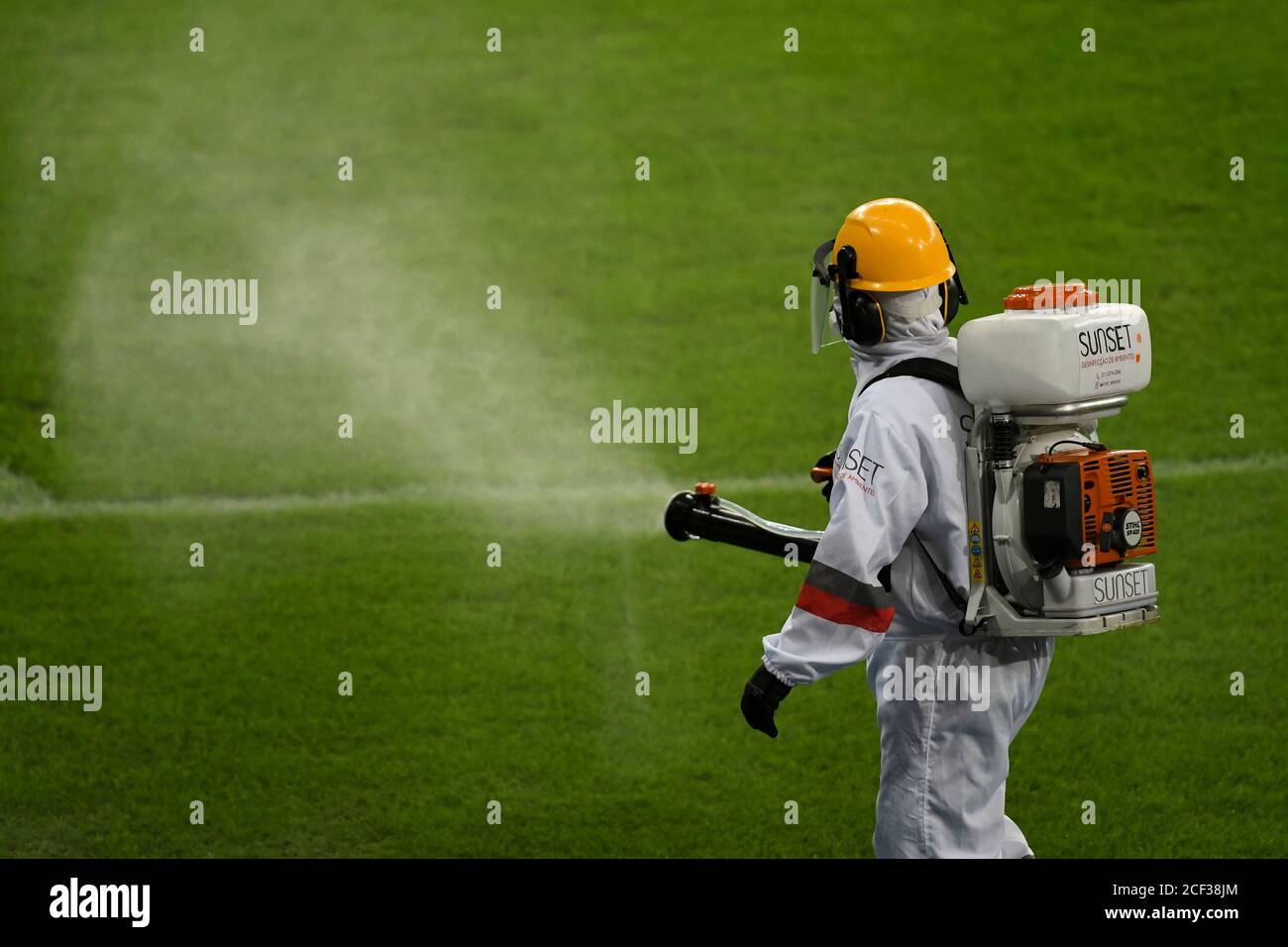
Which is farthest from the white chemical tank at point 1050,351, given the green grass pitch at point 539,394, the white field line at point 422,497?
the white field line at point 422,497

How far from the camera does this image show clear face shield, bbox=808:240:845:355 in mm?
4859

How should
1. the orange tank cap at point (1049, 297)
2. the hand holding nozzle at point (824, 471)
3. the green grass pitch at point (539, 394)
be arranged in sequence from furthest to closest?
the green grass pitch at point (539, 394), the hand holding nozzle at point (824, 471), the orange tank cap at point (1049, 297)

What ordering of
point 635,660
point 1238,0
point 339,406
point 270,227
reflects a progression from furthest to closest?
point 1238,0, point 270,227, point 339,406, point 635,660

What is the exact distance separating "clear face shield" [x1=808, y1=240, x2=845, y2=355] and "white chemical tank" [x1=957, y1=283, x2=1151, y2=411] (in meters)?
0.51

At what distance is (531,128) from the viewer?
11.4 m

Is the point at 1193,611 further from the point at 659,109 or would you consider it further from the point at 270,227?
the point at 270,227

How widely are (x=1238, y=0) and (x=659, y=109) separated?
421 cm

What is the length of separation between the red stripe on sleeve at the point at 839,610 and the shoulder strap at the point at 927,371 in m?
0.63

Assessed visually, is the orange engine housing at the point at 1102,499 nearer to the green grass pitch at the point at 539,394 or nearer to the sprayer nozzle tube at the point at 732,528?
the sprayer nozzle tube at the point at 732,528

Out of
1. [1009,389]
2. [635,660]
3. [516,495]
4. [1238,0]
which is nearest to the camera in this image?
[1009,389]

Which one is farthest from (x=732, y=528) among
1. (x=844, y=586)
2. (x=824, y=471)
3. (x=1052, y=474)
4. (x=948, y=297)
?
(x=1052, y=474)

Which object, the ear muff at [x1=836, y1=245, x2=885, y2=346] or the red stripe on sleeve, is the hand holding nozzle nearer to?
the ear muff at [x1=836, y1=245, x2=885, y2=346]

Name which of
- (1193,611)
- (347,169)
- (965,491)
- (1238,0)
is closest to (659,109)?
(347,169)

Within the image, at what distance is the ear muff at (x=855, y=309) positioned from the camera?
4.65 metres
